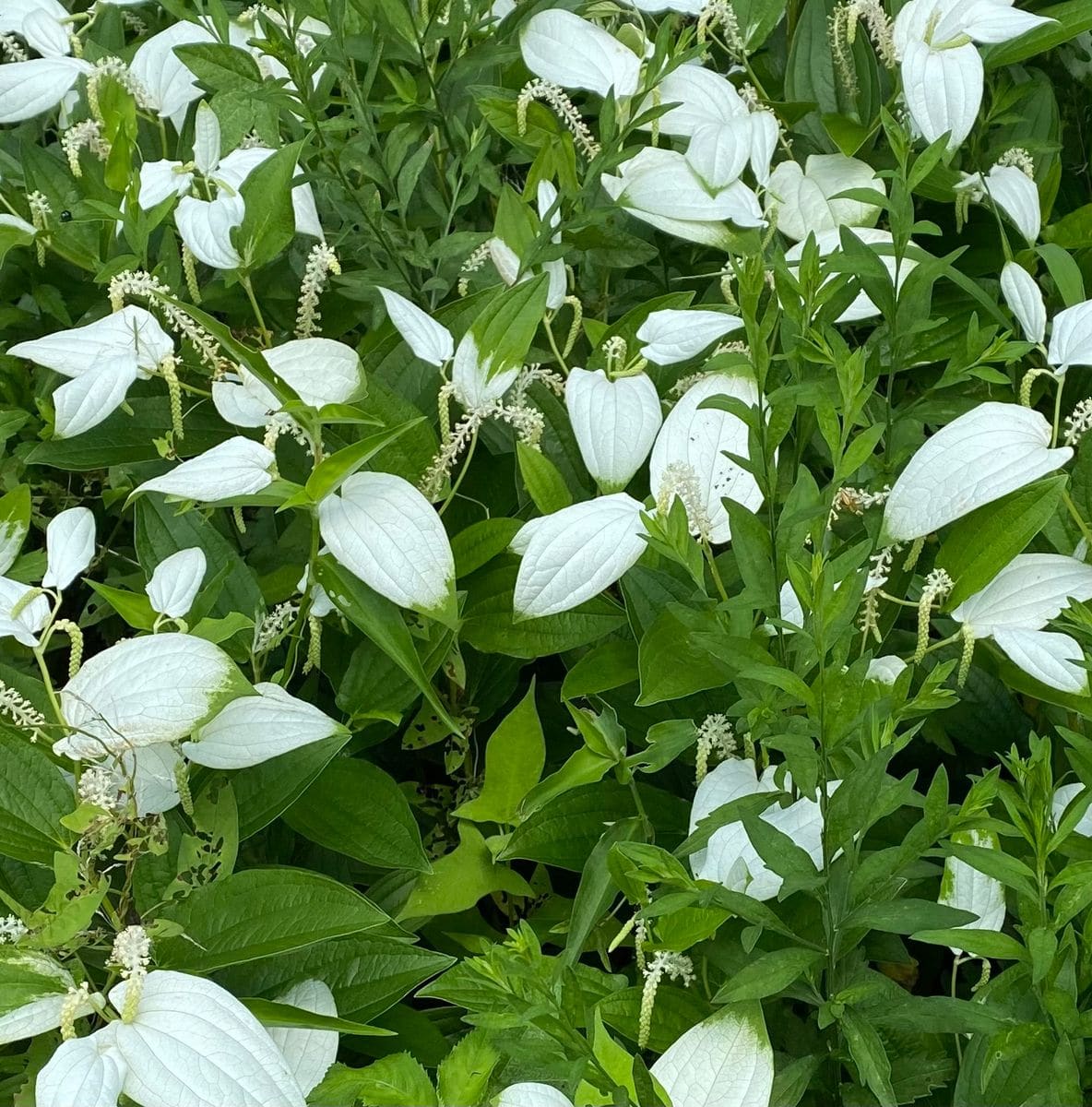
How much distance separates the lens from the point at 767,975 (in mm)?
480

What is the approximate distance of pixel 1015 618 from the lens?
586 millimetres

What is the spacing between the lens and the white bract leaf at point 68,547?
0.64m

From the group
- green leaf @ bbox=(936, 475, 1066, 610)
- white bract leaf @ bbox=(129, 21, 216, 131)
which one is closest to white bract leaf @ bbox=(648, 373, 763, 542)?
green leaf @ bbox=(936, 475, 1066, 610)

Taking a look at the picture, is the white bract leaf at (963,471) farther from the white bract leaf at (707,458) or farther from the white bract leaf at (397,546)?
the white bract leaf at (397,546)

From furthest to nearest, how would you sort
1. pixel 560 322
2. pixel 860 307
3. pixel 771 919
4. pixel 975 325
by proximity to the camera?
pixel 560 322 < pixel 860 307 < pixel 975 325 < pixel 771 919

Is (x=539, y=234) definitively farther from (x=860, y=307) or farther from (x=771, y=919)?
(x=771, y=919)

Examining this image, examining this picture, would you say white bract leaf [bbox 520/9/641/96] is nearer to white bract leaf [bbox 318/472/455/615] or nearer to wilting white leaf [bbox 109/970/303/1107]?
white bract leaf [bbox 318/472/455/615]

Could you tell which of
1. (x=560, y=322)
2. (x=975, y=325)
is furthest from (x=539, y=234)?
(x=975, y=325)

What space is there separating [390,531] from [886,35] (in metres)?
Answer: 0.47

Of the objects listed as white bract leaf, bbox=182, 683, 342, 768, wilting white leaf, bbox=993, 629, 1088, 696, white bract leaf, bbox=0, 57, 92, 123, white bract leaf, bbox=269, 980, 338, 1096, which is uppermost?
white bract leaf, bbox=0, 57, 92, 123

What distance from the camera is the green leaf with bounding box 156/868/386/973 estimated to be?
1.78ft

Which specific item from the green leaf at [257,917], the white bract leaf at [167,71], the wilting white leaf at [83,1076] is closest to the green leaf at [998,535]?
the green leaf at [257,917]

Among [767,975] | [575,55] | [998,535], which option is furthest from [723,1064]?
[575,55]

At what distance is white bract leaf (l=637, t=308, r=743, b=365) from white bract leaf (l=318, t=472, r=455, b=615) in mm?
156
